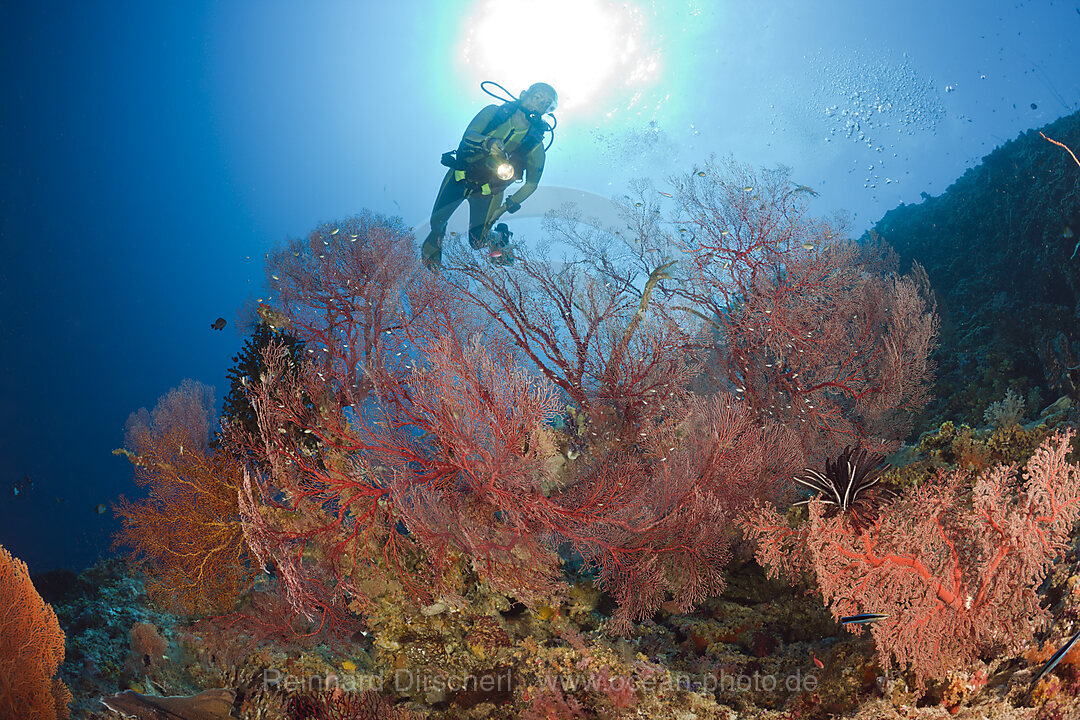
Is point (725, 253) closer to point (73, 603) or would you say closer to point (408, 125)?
point (73, 603)

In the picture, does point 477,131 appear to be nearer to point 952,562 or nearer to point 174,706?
point 952,562

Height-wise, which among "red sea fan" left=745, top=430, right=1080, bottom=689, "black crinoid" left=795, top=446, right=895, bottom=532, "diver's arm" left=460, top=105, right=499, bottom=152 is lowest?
"red sea fan" left=745, top=430, right=1080, bottom=689

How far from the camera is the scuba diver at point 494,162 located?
752 centimetres

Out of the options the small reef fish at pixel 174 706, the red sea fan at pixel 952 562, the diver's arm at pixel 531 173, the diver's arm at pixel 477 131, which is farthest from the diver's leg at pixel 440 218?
the red sea fan at pixel 952 562

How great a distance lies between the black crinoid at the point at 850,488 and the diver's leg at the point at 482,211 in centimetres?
598

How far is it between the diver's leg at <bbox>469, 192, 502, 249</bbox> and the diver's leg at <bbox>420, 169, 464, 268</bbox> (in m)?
0.31

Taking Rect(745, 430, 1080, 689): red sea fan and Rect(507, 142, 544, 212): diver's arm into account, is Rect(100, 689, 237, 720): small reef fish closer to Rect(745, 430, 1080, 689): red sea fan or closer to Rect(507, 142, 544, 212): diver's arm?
Rect(745, 430, 1080, 689): red sea fan

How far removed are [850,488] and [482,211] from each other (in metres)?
6.89

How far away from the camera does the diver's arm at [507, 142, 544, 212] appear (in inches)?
310

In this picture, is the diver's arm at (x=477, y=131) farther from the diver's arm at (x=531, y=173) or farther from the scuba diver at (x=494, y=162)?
the diver's arm at (x=531, y=173)

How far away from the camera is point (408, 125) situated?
198 feet

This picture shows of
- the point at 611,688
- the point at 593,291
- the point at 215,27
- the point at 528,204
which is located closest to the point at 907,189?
the point at 528,204

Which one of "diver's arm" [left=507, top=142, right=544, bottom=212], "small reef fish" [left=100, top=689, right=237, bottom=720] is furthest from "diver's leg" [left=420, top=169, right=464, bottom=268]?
"small reef fish" [left=100, top=689, right=237, bottom=720]

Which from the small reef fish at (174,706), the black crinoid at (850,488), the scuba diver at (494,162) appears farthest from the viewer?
the scuba diver at (494,162)
